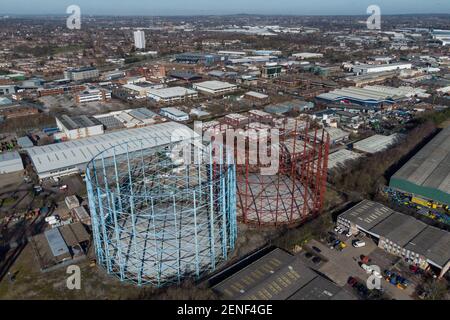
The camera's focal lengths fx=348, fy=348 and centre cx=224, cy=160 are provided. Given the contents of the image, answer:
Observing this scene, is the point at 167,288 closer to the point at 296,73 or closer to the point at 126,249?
the point at 126,249

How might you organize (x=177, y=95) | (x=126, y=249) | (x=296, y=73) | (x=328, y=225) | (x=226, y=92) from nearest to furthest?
(x=126, y=249), (x=328, y=225), (x=177, y=95), (x=226, y=92), (x=296, y=73)

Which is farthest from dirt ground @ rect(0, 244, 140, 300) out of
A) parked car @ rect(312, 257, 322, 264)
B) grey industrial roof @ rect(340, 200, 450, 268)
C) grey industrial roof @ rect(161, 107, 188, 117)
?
grey industrial roof @ rect(161, 107, 188, 117)

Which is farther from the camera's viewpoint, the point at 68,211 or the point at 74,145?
the point at 74,145

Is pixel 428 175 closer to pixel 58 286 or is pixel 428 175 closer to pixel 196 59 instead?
pixel 58 286

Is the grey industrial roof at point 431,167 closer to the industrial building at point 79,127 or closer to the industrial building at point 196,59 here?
the industrial building at point 79,127

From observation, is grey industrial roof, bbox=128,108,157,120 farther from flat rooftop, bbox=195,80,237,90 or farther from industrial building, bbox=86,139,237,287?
industrial building, bbox=86,139,237,287
